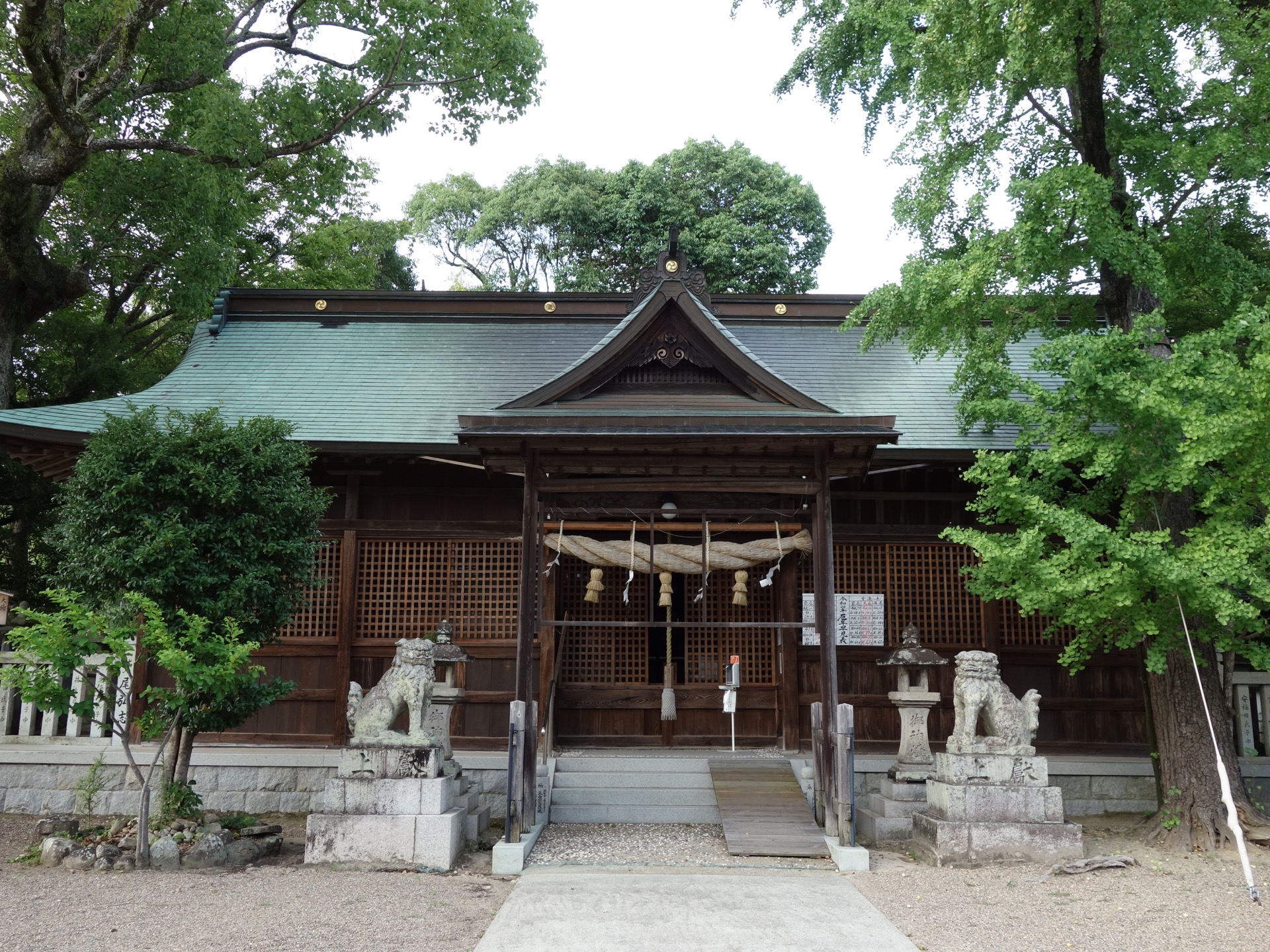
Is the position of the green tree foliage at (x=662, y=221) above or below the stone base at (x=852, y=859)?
above

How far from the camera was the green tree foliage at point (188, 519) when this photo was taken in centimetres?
838

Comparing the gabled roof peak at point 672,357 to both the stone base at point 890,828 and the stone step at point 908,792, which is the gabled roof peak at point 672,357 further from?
the stone base at point 890,828

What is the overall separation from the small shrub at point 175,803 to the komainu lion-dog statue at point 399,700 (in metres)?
1.71

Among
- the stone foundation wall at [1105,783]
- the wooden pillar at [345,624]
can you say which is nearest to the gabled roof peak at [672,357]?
the wooden pillar at [345,624]

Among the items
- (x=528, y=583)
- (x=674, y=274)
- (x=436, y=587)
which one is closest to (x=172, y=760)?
(x=436, y=587)

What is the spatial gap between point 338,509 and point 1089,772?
9.91m

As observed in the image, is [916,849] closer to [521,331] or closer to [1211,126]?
[1211,126]

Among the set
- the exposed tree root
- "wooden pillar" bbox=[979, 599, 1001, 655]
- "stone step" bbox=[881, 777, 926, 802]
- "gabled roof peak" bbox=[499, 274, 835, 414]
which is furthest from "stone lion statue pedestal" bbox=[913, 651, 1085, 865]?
"gabled roof peak" bbox=[499, 274, 835, 414]

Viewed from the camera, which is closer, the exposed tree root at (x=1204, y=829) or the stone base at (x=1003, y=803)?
the stone base at (x=1003, y=803)

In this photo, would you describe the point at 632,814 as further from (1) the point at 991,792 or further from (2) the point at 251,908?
(2) the point at 251,908

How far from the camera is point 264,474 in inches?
356

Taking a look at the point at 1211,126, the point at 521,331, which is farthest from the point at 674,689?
the point at 1211,126

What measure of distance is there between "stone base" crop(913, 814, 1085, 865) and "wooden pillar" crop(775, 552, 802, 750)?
347 centimetres

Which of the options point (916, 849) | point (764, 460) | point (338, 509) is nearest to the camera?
point (916, 849)
